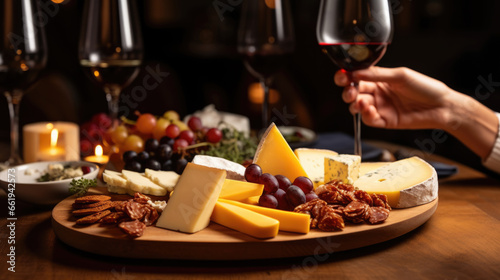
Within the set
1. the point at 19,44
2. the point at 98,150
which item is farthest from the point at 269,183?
the point at 19,44

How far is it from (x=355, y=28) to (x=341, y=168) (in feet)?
0.87

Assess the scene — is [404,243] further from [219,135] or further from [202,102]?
[202,102]

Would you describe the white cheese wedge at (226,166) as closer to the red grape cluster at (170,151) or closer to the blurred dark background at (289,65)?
the red grape cluster at (170,151)

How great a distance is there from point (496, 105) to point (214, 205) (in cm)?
168

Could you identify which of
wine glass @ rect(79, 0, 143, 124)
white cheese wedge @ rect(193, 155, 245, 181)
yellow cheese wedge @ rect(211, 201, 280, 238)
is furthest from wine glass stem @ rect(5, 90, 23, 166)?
yellow cheese wedge @ rect(211, 201, 280, 238)

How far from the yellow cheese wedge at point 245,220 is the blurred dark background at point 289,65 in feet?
5.38

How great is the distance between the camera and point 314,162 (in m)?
1.02

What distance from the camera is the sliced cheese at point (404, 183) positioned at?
84cm

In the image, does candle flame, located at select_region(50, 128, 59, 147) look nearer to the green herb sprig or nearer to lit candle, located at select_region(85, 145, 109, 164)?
lit candle, located at select_region(85, 145, 109, 164)

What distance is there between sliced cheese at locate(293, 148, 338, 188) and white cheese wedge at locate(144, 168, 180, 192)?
261 mm

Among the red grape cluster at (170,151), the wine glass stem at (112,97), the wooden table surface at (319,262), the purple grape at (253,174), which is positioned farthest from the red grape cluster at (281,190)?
the wine glass stem at (112,97)

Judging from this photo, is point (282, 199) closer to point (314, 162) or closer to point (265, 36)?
point (314, 162)

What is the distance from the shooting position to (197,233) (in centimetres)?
72

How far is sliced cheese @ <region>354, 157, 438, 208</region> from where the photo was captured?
2.74 feet
